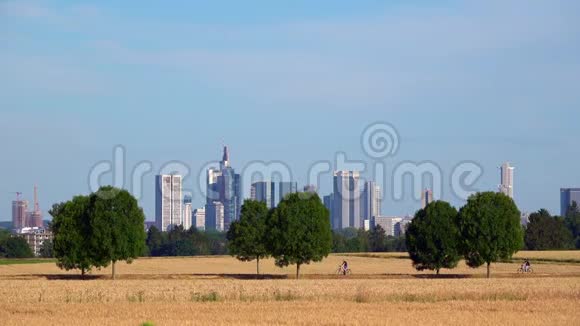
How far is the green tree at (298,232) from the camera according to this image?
86875 mm

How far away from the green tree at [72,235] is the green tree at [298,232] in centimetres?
1573

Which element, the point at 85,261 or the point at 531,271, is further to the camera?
the point at 531,271

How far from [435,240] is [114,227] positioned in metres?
27.1

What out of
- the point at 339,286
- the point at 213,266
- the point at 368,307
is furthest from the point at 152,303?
the point at 213,266

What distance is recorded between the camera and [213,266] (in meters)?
110

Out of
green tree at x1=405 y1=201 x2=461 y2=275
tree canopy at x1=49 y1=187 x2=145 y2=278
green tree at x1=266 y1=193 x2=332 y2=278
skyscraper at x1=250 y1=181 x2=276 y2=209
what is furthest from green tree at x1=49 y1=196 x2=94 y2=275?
skyscraper at x1=250 y1=181 x2=276 y2=209

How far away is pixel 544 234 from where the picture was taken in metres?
162

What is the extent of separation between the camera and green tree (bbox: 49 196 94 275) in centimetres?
8381

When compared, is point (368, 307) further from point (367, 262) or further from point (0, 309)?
point (367, 262)

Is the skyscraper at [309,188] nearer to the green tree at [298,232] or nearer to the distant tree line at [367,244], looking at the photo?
the green tree at [298,232]

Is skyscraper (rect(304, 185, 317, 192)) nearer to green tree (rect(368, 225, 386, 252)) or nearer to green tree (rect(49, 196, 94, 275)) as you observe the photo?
green tree (rect(49, 196, 94, 275))

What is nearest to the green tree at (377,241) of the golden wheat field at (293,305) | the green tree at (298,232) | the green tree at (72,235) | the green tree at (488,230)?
the green tree at (488,230)

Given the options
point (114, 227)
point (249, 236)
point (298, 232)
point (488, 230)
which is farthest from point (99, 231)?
point (488, 230)

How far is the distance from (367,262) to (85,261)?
39298mm
